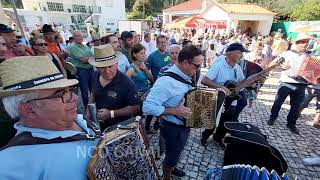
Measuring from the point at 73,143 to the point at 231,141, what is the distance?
2.01 m

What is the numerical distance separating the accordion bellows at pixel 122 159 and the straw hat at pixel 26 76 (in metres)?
0.50

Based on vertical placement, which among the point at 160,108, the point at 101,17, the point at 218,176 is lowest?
the point at 101,17

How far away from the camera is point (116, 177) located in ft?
5.32

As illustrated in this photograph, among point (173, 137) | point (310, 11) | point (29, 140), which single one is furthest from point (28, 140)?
point (310, 11)

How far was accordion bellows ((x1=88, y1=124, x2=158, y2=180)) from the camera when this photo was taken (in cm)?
140

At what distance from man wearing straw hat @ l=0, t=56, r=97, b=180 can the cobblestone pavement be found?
2854 millimetres

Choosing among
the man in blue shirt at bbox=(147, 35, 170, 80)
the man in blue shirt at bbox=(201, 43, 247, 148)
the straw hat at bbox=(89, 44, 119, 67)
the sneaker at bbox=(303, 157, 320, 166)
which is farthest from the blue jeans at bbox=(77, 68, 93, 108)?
the sneaker at bbox=(303, 157, 320, 166)

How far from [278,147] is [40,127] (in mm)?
4864

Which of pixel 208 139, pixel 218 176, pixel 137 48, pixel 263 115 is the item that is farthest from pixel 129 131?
pixel 263 115

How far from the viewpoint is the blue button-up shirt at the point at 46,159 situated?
120cm

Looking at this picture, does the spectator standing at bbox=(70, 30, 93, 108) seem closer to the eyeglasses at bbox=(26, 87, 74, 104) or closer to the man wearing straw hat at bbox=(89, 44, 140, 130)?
the man wearing straw hat at bbox=(89, 44, 140, 130)

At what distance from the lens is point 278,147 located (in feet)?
15.7

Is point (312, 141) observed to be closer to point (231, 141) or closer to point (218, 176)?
point (231, 141)

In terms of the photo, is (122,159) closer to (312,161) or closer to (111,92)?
(111,92)
